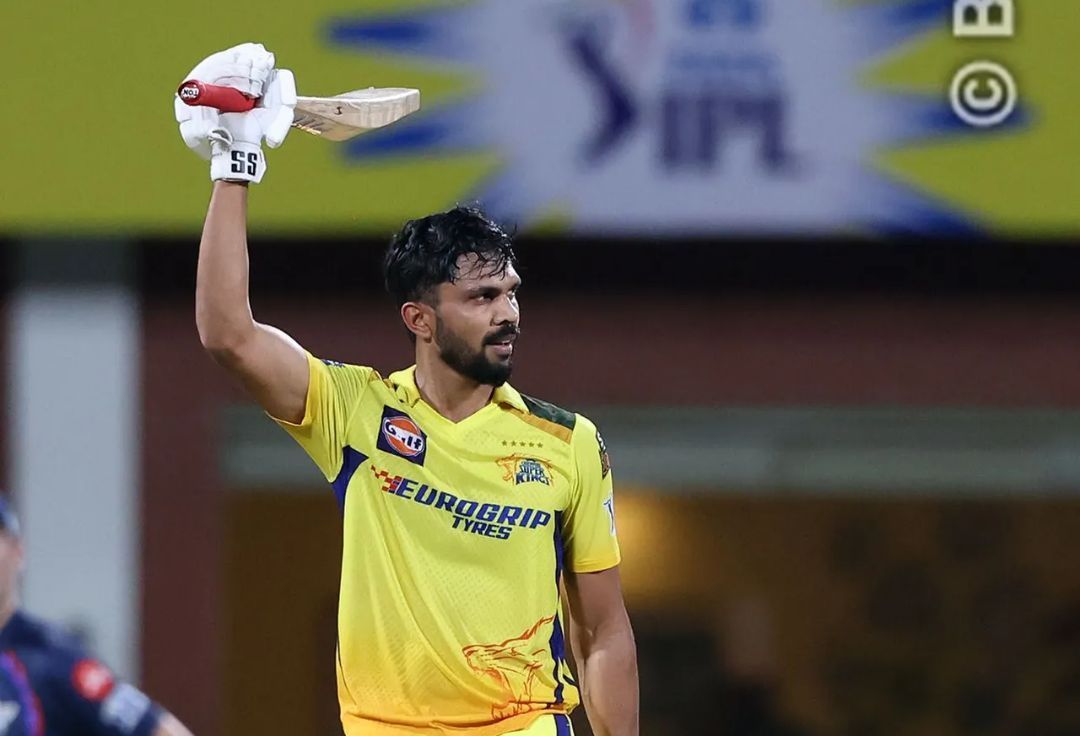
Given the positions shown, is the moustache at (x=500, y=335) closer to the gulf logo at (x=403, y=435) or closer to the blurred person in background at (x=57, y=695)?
the gulf logo at (x=403, y=435)

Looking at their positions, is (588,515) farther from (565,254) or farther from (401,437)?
(565,254)

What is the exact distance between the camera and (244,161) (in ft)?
13.2

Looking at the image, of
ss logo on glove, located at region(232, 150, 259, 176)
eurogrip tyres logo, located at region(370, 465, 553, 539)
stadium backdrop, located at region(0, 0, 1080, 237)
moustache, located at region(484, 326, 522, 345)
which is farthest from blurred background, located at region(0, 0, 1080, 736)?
ss logo on glove, located at region(232, 150, 259, 176)

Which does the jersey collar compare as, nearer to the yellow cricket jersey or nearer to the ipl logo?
the yellow cricket jersey

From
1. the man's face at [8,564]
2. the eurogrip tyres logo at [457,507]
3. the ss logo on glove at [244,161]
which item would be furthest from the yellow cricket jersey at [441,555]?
the man's face at [8,564]

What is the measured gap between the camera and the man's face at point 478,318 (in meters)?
4.27

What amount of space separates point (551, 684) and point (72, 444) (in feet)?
14.6

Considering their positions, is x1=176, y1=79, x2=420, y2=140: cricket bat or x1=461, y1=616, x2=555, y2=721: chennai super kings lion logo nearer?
x1=461, y1=616, x2=555, y2=721: chennai super kings lion logo

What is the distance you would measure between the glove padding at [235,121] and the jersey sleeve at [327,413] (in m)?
0.47

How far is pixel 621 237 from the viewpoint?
8281mm

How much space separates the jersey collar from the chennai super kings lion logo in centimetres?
48

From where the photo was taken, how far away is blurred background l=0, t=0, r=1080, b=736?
26.4 feet

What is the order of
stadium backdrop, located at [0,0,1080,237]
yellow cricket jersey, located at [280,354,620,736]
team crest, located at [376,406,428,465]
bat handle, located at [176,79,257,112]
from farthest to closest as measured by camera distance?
1. stadium backdrop, located at [0,0,1080,237]
2. team crest, located at [376,406,428,465]
3. yellow cricket jersey, located at [280,354,620,736]
4. bat handle, located at [176,79,257,112]

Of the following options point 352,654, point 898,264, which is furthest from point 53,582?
point 352,654
